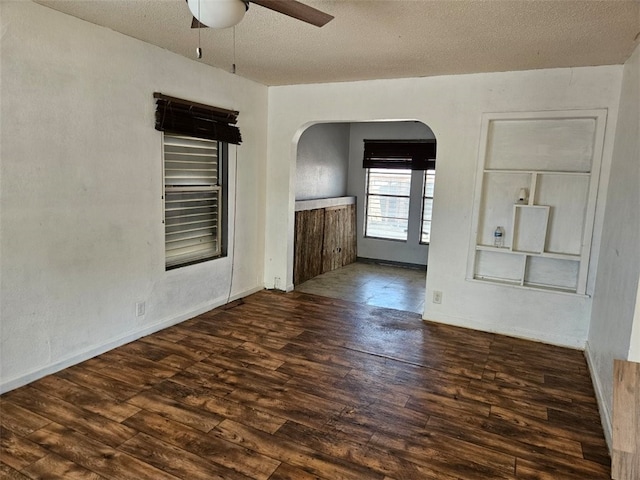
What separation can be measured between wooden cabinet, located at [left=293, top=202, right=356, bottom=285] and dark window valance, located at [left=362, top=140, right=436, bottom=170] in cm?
88

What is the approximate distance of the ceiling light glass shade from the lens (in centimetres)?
189

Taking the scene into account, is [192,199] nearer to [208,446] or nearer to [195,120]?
[195,120]

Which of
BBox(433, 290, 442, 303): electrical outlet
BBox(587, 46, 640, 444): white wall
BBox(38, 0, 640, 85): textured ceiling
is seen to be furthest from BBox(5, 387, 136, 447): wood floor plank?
BBox(433, 290, 442, 303): electrical outlet

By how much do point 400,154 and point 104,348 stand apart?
5346 mm

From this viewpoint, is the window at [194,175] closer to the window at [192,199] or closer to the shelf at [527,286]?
the window at [192,199]

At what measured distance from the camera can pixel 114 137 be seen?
3270 millimetres

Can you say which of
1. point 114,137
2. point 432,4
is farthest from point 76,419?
point 432,4

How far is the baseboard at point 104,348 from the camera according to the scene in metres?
2.80

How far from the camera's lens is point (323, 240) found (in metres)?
6.50

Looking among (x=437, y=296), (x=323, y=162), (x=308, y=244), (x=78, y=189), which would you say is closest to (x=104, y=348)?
(x=78, y=189)

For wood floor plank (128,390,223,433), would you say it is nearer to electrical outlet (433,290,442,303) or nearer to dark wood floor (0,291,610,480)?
dark wood floor (0,291,610,480)

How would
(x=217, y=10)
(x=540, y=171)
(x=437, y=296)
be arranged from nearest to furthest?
1. (x=217, y=10)
2. (x=540, y=171)
3. (x=437, y=296)

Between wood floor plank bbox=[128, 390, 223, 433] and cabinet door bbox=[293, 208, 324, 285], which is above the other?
cabinet door bbox=[293, 208, 324, 285]

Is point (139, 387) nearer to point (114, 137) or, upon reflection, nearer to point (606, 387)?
point (114, 137)
